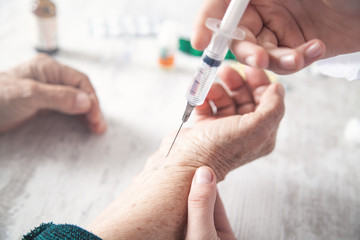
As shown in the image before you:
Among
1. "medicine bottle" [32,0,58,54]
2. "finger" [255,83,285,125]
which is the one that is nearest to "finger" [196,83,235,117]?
"finger" [255,83,285,125]

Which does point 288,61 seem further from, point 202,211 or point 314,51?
point 202,211

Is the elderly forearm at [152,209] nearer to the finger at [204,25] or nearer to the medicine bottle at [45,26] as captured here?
the finger at [204,25]

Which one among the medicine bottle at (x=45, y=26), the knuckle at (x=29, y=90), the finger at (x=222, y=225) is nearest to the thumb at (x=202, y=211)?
the finger at (x=222, y=225)

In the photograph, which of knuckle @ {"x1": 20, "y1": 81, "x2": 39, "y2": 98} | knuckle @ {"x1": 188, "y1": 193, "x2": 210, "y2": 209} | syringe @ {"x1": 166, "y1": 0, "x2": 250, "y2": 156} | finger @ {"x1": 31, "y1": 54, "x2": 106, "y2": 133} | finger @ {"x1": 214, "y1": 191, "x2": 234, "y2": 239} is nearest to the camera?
syringe @ {"x1": 166, "y1": 0, "x2": 250, "y2": 156}

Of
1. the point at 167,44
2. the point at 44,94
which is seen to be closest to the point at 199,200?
the point at 44,94

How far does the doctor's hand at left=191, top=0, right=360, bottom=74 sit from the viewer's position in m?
0.59

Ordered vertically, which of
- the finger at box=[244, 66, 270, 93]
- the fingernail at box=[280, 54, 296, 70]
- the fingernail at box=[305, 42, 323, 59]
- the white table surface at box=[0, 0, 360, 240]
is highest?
the fingernail at box=[305, 42, 323, 59]

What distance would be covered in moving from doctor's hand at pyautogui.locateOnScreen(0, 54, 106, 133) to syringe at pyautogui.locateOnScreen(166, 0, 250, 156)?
42 centimetres

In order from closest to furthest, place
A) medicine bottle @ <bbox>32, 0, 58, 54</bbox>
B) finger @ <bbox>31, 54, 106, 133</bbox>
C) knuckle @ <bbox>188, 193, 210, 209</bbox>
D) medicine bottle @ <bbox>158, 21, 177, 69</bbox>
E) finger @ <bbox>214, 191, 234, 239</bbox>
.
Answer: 1. knuckle @ <bbox>188, 193, 210, 209</bbox>
2. finger @ <bbox>214, 191, 234, 239</bbox>
3. finger @ <bbox>31, 54, 106, 133</bbox>
4. medicine bottle @ <bbox>32, 0, 58, 54</bbox>
5. medicine bottle @ <bbox>158, 21, 177, 69</bbox>

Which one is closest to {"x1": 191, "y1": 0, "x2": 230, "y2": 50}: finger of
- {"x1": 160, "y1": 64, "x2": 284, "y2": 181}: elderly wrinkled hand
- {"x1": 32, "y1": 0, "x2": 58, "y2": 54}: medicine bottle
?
{"x1": 160, "y1": 64, "x2": 284, "y2": 181}: elderly wrinkled hand

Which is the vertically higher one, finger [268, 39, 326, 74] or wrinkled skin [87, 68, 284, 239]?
finger [268, 39, 326, 74]

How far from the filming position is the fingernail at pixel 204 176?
0.72 m

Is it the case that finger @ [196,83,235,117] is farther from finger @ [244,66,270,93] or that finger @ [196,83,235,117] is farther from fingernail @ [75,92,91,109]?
fingernail @ [75,92,91,109]

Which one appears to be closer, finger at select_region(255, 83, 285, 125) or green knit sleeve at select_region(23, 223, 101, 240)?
green knit sleeve at select_region(23, 223, 101, 240)
